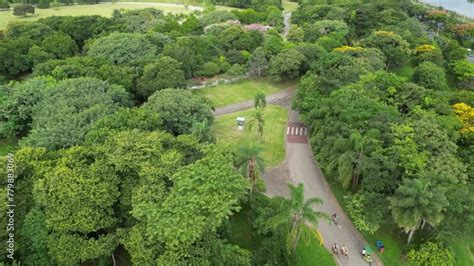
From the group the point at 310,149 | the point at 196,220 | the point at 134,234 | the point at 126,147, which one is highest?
the point at 126,147

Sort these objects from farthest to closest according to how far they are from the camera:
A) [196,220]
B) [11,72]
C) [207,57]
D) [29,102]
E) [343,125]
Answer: [207,57], [11,72], [29,102], [343,125], [196,220]

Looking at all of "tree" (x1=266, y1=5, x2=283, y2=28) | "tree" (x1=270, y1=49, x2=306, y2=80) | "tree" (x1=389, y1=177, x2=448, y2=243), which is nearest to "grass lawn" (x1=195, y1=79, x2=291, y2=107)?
"tree" (x1=270, y1=49, x2=306, y2=80)

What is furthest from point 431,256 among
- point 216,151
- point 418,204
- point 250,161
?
point 216,151

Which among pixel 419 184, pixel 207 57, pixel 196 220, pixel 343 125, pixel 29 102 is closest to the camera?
pixel 196 220

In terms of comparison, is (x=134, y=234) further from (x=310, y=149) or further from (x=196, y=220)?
(x=310, y=149)

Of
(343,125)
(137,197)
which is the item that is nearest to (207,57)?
(343,125)

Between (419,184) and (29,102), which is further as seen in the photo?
(29,102)

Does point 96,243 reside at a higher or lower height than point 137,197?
lower
